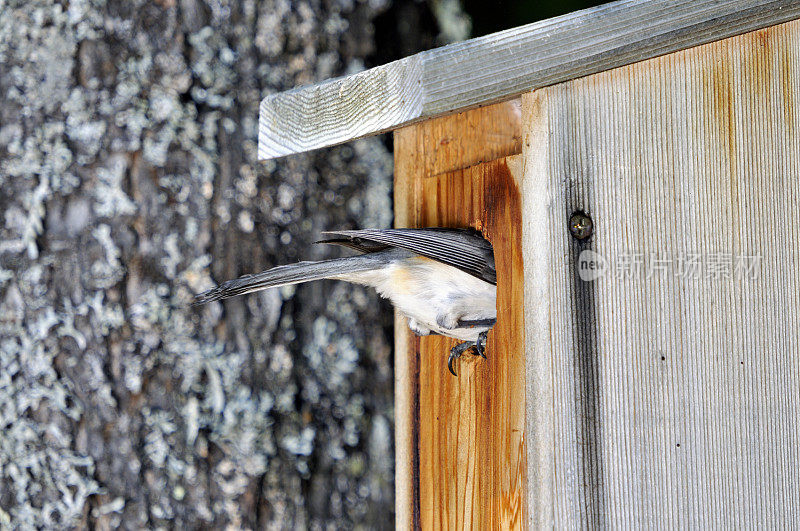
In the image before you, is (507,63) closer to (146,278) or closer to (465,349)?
(465,349)

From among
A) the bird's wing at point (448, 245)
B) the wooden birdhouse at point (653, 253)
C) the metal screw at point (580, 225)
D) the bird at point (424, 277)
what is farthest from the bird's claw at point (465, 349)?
the metal screw at point (580, 225)

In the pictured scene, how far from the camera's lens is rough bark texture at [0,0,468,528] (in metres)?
1.86

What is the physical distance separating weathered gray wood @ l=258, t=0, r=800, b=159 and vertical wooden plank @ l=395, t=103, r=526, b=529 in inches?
10.1

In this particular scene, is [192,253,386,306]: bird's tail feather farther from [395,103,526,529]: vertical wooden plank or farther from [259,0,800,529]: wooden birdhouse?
[259,0,800,529]: wooden birdhouse

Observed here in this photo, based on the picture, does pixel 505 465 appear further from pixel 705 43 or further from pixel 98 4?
pixel 98 4

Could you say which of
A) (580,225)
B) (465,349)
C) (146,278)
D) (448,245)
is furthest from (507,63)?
(146,278)

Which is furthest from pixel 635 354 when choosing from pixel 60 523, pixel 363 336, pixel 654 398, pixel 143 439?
pixel 60 523

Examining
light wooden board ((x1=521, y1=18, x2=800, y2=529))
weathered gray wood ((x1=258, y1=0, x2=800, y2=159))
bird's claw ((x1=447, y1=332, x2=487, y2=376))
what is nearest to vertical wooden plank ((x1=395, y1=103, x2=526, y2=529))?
bird's claw ((x1=447, y1=332, x2=487, y2=376))

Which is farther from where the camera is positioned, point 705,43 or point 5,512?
point 5,512

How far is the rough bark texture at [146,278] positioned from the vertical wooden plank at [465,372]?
337 mm

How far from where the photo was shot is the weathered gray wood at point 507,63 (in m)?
1.07

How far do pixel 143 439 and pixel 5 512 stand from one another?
37cm

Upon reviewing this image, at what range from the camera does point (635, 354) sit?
3.74 ft

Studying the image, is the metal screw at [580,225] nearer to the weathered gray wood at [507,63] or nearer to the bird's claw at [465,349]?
the weathered gray wood at [507,63]
